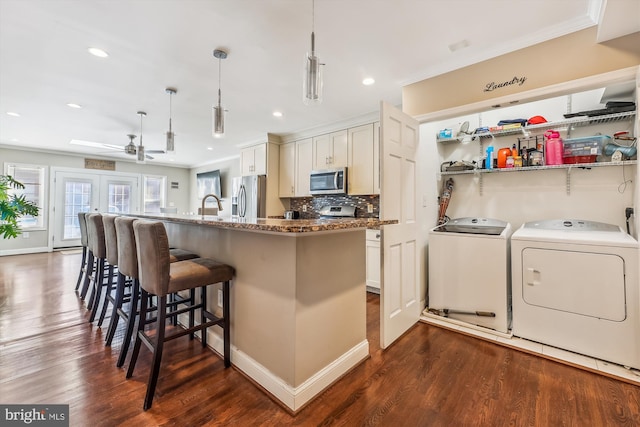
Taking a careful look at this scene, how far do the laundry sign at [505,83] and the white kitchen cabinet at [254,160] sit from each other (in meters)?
3.74

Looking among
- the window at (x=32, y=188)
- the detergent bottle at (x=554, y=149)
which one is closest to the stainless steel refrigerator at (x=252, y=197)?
the detergent bottle at (x=554, y=149)

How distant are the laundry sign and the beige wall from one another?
12 millimetres

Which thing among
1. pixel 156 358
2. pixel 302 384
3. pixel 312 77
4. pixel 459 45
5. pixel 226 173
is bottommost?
pixel 302 384

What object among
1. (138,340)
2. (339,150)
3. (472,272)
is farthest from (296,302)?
(339,150)

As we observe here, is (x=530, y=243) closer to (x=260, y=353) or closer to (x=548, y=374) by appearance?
(x=548, y=374)

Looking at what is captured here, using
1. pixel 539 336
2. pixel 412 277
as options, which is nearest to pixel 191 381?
pixel 412 277

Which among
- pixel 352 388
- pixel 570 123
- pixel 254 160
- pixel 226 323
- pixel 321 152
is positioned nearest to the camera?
pixel 352 388

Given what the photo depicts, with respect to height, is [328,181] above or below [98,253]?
above

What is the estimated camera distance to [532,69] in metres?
2.09

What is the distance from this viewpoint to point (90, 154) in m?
6.76

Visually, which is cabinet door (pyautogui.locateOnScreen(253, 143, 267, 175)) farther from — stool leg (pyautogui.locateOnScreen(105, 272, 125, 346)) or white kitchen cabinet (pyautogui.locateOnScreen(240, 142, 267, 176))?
stool leg (pyautogui.locateOnScreen(105, 272, 125, 346))

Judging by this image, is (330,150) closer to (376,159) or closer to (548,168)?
(376,159)

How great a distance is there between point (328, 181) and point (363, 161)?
2.06 ft

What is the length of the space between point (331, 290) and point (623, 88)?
282cm
